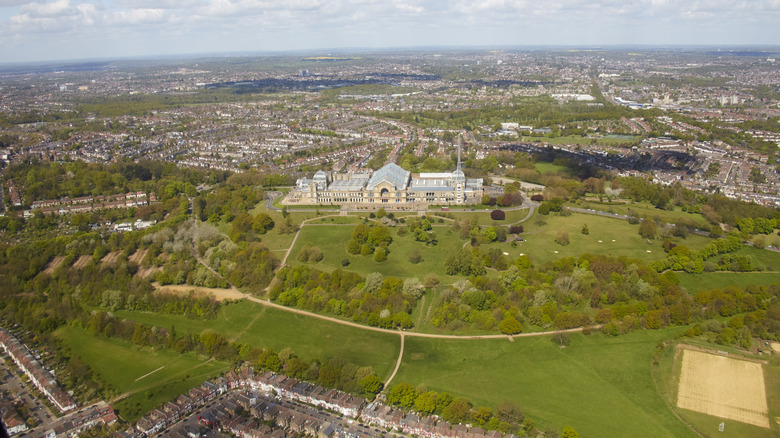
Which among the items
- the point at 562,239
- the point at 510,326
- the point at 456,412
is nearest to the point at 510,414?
the point at 456,412

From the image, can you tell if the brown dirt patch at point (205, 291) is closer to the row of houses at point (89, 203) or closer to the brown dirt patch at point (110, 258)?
the brown dirt patch at point (110, 258)

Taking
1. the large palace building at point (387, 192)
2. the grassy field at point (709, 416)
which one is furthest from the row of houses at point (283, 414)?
the large palace building at point (387, 192)

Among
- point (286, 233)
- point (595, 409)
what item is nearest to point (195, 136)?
point (286, 233)

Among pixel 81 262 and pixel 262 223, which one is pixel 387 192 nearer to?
pixel 262 223

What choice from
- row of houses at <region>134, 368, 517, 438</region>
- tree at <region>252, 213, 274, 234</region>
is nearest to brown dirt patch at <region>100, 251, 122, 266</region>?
tree at <region>252, 213, 274, 234</region>

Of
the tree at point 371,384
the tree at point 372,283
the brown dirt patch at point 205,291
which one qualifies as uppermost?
the tree at point 372,283

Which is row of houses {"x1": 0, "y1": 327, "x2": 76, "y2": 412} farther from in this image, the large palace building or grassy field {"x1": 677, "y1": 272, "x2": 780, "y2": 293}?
grassy field {"x1": 677, "y1": 272, "x2": 780, "y2": 293}
